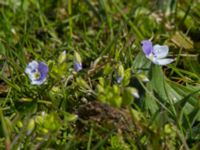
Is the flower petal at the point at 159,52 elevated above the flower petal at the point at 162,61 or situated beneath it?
elevated above

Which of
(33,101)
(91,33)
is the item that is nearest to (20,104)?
(33,101)

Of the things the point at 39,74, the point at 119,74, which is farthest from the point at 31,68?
the point at 119,74

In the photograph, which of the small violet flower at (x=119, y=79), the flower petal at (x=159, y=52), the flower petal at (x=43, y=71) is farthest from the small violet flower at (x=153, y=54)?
the flower petal at (x=43, y=71)

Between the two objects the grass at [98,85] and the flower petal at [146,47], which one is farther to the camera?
the flower petal at [146,47]

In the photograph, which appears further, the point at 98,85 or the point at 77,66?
the point at 77,66

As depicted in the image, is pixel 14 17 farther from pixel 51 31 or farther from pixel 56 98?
pixel 56 98

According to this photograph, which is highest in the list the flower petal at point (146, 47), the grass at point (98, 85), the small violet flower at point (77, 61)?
the small violet flower at point (77, 61)

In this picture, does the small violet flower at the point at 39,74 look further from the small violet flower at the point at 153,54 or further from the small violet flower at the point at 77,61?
the small violet flower at the point at 153,54

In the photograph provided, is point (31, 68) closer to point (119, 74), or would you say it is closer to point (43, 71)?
point (43, 71)
